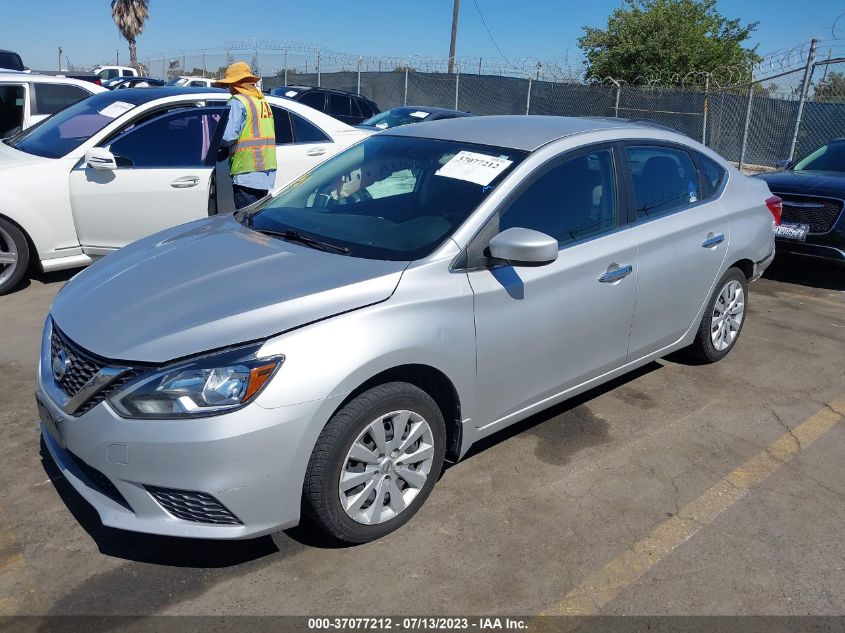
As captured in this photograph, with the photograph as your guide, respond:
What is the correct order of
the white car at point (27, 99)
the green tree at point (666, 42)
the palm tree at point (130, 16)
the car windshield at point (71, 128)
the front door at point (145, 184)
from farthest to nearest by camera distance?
the palm tree at point (130, 16), the green tree at point (666, 42), the white car at point (27, 99), the car windshield at point (71, 128), the front door at point (145, 184)

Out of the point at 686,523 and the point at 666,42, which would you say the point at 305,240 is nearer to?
the point at 686,523

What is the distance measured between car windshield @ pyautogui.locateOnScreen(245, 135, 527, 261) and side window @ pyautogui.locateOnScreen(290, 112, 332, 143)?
9.43 feet

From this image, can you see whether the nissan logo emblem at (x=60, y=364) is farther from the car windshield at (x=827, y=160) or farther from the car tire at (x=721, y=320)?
the car windshield at (x=827, y=160)

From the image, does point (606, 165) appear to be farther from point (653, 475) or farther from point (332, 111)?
point (332, 111)

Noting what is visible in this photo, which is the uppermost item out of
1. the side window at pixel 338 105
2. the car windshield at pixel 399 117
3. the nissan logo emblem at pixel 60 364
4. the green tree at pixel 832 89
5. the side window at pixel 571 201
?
→ the green tree at pixel 832 89

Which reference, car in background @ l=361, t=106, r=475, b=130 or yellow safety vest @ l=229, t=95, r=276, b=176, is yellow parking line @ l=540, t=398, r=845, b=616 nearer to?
yellow safety vest @ l=229, t=95, r=276, b=176

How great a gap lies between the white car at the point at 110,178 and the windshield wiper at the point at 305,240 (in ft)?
9.44

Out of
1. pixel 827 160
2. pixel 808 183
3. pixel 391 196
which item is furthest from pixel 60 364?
pixel 827 160

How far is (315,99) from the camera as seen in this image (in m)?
15.6

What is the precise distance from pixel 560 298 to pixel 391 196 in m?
0.99

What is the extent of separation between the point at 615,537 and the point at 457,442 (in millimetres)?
780

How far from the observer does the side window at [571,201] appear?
339 cm

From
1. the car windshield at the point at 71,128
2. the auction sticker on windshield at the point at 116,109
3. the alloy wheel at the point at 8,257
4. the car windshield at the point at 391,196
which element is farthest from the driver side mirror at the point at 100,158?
the car windshield at the point at 391,196

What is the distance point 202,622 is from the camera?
252 centimetres
